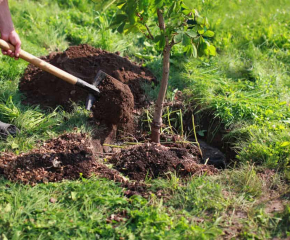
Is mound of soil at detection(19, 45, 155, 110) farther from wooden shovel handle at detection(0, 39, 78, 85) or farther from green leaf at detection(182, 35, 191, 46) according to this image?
green leaf at detection(182, 35, 191, 46)

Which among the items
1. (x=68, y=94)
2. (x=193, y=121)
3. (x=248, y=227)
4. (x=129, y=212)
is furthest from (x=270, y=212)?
(x=68, y=94)

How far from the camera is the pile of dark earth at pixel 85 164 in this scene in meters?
3.26

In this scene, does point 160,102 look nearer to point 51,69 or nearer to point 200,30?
point 200,30

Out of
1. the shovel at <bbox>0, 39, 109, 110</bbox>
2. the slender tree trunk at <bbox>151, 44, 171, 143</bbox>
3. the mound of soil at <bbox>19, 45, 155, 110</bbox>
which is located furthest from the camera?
the mound of soil at <bbox>19, 45, 155, 110</bbox>

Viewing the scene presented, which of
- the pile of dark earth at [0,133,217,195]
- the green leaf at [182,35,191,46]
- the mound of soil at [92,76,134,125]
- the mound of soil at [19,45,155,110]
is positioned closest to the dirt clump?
the pile of dark earth at [0,133,217,195]

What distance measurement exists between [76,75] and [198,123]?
1642mm

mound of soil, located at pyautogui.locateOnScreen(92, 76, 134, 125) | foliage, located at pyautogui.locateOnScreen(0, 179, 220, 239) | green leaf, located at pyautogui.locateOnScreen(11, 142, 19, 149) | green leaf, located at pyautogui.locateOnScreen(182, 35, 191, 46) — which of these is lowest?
foliage, located at pyautogui.locateOnScreen(0, 179, 220, 239)

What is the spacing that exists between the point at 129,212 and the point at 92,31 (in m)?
3.82

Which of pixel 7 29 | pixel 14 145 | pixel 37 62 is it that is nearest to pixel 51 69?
pixel 37 62

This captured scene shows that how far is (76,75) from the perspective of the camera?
176 inches

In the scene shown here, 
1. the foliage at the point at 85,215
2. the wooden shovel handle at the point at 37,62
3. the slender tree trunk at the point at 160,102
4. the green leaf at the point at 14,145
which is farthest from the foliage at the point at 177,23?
the green leaf at the point at 14,145

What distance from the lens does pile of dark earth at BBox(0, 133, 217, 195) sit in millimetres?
3263

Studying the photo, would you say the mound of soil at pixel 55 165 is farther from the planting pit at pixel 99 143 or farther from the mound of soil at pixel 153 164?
the mound of soil at pixel 153 164

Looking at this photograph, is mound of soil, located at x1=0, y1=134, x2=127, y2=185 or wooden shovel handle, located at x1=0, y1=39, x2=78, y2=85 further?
wooden shovel handle, located at x1=0, y1=39, x2=78, y2=85
